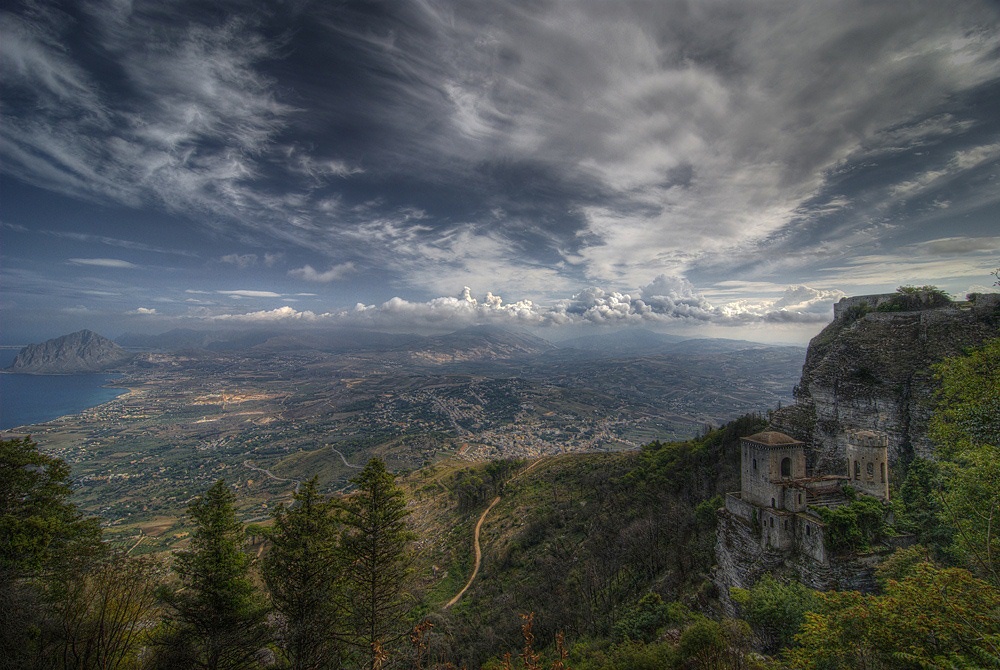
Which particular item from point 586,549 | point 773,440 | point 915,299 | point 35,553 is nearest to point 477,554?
point 586,549

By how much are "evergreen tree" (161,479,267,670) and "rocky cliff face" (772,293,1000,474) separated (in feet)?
111

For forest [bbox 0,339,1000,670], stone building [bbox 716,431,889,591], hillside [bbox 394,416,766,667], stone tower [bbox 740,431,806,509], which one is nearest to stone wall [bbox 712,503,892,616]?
stone building [bbox 716,431,889,591]

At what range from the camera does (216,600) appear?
14.5 m

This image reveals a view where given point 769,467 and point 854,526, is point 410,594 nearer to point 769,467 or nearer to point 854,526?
point 769,467

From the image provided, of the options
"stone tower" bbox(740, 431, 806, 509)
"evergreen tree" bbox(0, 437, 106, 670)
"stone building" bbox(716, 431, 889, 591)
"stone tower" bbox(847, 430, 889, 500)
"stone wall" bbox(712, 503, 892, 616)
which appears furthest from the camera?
"stone tower" bbox(740, 431, 806, 509)

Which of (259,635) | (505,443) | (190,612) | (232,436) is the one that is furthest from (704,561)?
(232,436)

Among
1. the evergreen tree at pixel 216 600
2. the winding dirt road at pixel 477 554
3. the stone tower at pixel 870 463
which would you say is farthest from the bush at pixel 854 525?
the winding dirt road at pixel 477 554

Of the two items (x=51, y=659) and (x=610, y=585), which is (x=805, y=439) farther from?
(x=51, y=659)

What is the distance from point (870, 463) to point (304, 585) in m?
30.3

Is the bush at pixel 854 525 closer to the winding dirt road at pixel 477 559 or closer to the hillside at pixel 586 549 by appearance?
the hillside at pixel 586 549

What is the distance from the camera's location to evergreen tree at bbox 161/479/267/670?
13.8 meters

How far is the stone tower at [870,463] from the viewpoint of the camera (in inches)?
803

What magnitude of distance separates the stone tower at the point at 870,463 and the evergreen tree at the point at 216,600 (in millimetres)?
31608

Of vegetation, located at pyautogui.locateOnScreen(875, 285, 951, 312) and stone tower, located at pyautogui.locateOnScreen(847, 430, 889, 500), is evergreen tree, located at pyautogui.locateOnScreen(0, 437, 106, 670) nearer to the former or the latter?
stone tower, located at pyautogui.locateOnScreen(847, 430, 889, 500)
